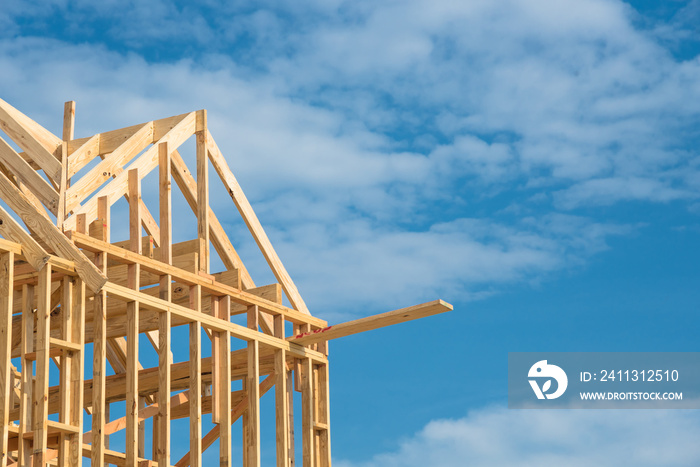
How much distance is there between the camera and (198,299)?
1608 centimetres

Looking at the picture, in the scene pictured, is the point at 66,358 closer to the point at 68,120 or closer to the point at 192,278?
the point at 192,278

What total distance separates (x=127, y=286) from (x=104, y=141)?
2.80 m

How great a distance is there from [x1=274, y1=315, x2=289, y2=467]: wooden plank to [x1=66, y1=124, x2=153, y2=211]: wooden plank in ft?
11.7

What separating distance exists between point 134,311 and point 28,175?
231cm

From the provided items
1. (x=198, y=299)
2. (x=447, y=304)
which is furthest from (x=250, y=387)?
(x=447, y=304)

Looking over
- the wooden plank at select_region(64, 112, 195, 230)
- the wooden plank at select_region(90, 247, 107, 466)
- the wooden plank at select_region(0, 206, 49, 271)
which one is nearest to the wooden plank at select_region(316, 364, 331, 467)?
the wooden plank at select_region(64, 112, 195, 230)

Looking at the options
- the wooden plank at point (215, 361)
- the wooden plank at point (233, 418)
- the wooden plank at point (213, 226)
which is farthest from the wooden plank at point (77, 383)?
the wooden plank at point (213, 226)

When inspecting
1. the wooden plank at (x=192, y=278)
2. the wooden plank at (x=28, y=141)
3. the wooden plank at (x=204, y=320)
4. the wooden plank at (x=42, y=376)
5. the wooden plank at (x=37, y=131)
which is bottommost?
the wooden plank at (x=42, y=376)

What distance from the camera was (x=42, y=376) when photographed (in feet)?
43.7

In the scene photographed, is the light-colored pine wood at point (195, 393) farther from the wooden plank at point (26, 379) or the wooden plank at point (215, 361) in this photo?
the wooden plank at point (26, 379)

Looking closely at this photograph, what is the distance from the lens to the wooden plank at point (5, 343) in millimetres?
13016

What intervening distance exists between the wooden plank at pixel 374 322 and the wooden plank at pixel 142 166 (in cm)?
352

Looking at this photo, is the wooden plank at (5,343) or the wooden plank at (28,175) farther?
the wooden plank at (28,175)

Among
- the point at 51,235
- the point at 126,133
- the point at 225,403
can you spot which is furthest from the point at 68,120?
the point at 225,403
